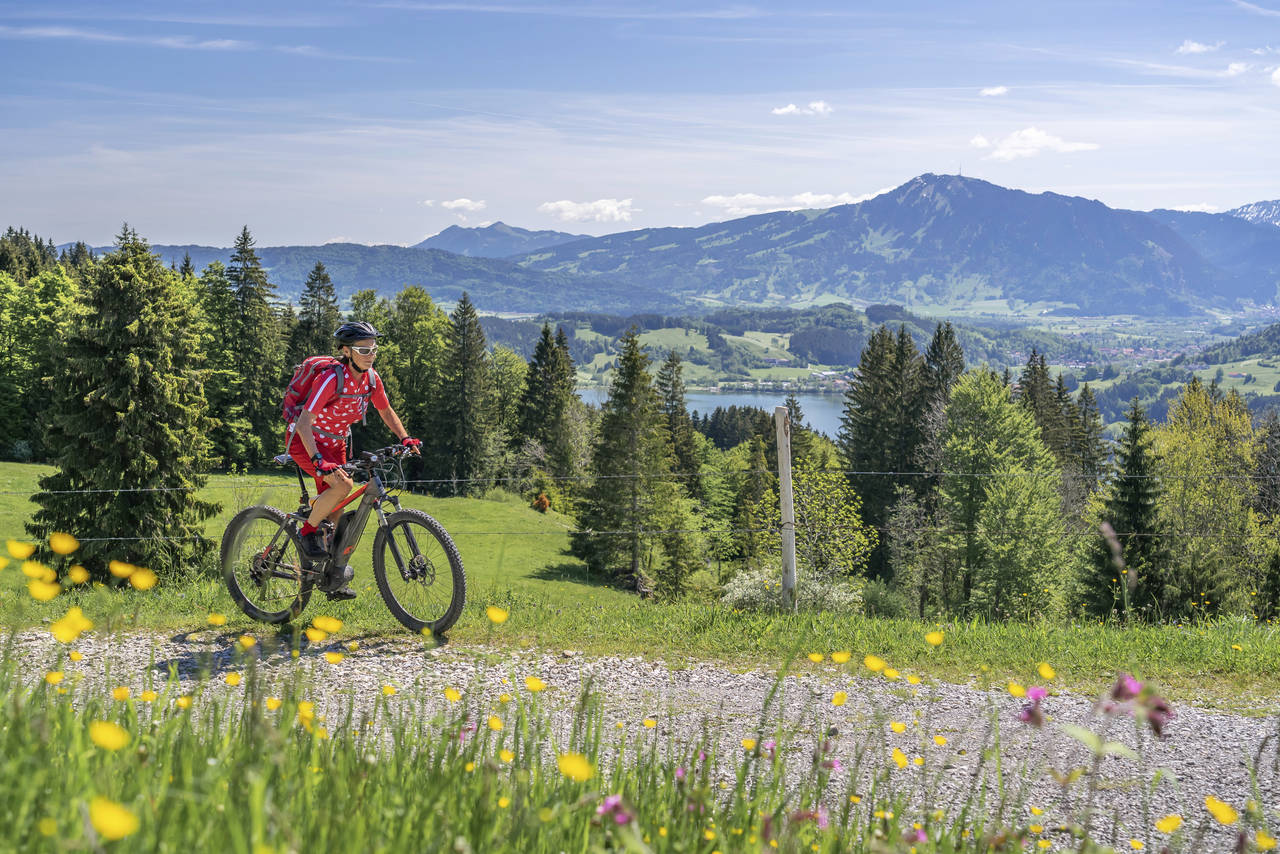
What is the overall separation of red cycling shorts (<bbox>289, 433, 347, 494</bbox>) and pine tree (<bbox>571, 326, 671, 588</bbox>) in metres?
37.3

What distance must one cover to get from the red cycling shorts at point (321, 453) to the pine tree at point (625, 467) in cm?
3732

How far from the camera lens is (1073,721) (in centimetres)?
588

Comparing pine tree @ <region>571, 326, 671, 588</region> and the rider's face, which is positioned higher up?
the rider's face

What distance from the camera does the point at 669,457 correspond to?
49.1 m

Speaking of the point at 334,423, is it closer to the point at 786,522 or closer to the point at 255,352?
the point at 786,522

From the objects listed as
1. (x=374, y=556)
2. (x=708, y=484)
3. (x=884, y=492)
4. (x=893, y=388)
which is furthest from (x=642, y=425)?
(x=374, y=556)

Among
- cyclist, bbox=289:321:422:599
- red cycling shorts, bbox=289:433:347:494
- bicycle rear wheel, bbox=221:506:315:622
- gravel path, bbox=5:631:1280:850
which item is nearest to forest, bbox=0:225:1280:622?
gravel path, bbox=5:631:1280:850

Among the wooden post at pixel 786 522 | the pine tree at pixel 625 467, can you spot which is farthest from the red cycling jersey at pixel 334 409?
the pine tree at pixel 625 467

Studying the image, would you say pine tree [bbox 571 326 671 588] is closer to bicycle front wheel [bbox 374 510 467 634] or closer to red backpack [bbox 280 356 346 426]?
bicycle front wheel [bbox 374 510 467 634]

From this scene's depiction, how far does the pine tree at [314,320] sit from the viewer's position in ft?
210

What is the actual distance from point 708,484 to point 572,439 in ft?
42.3

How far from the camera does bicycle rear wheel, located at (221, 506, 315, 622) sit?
25.1 feet

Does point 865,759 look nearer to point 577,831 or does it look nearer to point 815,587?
point 577,831

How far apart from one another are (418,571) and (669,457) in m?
41.7
